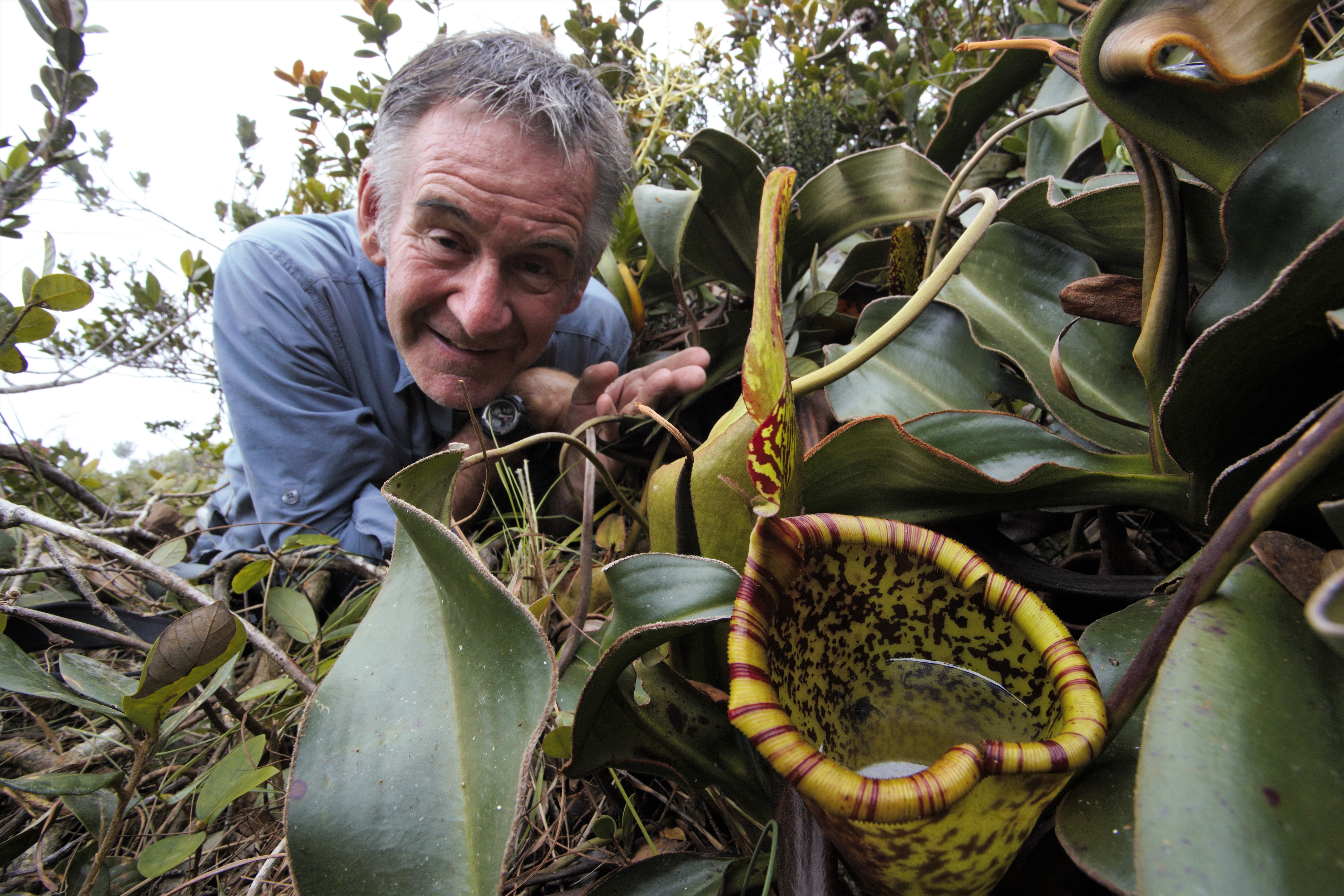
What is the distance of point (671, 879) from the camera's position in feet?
1.28

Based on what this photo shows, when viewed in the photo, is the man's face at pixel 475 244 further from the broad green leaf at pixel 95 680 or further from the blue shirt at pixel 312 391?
the broad green leaf at pixel 95 680

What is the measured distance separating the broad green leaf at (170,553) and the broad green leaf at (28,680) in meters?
0.39

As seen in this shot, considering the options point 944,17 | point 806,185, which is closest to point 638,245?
point 806,185

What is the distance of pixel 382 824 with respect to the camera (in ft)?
1.02

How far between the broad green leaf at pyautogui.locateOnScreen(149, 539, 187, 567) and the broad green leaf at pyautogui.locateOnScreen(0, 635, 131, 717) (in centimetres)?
39

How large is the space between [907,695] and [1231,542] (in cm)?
20

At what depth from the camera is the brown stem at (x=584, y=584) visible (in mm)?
499

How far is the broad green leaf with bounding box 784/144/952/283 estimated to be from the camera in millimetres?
769

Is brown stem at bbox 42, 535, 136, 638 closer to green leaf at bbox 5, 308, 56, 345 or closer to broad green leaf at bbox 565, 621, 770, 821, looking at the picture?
green leaf at bbox 5, 308, 56, 345

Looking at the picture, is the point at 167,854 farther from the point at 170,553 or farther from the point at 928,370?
the point at 928,370

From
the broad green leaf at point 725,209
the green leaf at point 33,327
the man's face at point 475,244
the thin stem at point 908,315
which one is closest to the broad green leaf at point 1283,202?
the thin stem at point 908,315

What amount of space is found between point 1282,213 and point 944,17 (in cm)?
125

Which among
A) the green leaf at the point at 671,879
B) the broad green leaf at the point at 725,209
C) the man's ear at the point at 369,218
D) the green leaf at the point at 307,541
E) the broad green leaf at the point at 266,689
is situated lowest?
the green leaf at the point at 671,879

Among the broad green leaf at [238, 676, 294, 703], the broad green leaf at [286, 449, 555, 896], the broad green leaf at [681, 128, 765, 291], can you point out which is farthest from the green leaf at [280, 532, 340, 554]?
the broad green leaf at [681, 128, 765, 291]
